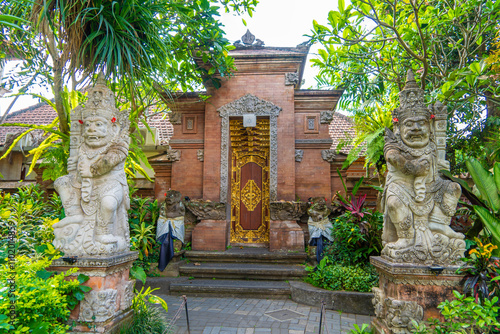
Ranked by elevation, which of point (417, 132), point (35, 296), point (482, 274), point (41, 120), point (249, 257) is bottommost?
point (249, 257)

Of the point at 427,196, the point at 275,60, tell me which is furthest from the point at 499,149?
the point at 275,60

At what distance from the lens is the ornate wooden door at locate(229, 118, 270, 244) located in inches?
332

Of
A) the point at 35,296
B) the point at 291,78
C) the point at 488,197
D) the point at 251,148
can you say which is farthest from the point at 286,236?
the point at 35,296

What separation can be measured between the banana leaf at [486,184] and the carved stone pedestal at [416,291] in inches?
38.0

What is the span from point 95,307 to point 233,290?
2908mm

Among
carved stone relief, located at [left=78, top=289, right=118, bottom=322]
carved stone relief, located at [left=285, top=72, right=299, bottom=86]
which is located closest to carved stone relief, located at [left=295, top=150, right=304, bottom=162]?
carved stone relief, located at [left=285, top=72, right=299, bottom=86]

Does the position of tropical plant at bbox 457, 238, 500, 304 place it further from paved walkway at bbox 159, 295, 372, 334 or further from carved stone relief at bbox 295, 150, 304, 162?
carved stone relief at bbox 295, 150, 304, 162

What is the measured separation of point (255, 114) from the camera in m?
8.14

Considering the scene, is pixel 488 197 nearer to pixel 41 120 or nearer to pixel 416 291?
pixel 416 291

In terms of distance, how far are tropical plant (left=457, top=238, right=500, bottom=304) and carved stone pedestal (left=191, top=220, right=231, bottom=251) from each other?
5.13 m

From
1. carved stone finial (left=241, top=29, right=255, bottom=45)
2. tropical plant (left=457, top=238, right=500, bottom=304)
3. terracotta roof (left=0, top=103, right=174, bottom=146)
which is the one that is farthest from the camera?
terracotta roof (left=0, top=103, right=174, bottom=146)

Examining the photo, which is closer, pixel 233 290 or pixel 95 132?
pixel 95 132

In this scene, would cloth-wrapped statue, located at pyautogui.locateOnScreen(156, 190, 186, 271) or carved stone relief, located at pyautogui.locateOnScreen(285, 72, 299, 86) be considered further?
carved stone relief, located at pyautogui.locateOnScreen(285, 72, 299, 86)

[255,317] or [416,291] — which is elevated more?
[416,291]
